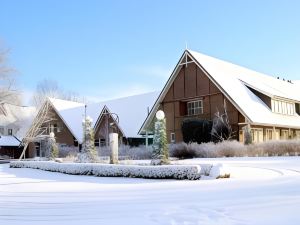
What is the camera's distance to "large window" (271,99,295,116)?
35.5 metres

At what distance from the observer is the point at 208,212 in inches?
338

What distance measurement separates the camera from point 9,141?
2162 inches

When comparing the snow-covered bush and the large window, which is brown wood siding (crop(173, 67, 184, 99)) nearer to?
the snow-covered bush

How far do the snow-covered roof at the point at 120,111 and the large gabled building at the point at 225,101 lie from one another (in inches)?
186

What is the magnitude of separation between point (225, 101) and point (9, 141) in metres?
33.4

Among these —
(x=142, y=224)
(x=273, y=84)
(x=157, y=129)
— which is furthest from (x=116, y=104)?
(x=142, y=224)

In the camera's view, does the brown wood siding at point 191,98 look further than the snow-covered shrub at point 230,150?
Yes

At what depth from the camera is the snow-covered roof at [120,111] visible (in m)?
43.1

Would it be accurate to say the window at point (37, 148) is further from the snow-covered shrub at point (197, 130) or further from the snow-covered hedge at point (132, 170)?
the snow-covered hedge at point (132, 170)

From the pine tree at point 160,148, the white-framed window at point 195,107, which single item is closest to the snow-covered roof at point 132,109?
the white-framed window at point 195,107

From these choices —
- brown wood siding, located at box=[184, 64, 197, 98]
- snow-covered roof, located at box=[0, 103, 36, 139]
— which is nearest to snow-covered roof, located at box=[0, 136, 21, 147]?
snow-covered roof, located at box=[0, 103, 36, 139]

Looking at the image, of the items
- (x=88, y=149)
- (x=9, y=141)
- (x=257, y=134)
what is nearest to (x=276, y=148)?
(x=257, y=134)

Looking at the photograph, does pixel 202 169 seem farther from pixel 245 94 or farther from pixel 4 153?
pixel 4 153

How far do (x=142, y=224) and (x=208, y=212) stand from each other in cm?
154
